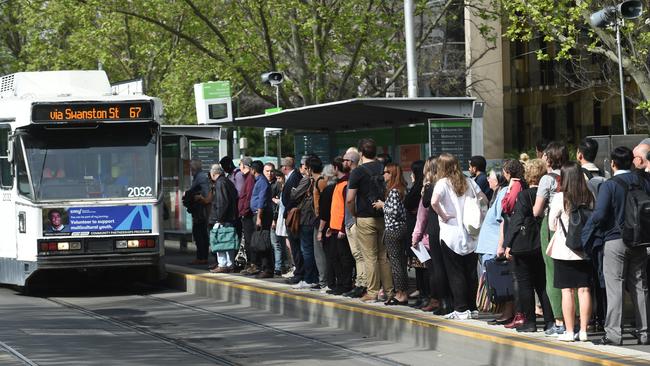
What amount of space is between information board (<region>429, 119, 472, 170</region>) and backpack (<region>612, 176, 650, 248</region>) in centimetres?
541

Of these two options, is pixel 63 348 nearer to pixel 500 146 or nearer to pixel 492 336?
pixel 492 336

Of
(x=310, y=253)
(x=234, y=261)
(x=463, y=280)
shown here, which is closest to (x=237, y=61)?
(x=234, y=261)

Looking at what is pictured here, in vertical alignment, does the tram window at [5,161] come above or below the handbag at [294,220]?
above

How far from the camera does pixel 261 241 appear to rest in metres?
18.5

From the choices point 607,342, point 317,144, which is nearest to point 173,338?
point 607,342

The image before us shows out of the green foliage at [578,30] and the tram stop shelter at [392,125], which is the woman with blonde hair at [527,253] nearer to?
the tram stop shelter at [392,125]

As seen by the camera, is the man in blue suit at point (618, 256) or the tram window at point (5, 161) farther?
the tram window at point (5, 161)

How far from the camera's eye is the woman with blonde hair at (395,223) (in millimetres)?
13998

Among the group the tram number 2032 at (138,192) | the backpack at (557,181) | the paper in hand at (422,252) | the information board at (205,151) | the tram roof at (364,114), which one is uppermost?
the tram roof at (364,114)

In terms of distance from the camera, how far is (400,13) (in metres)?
32.1

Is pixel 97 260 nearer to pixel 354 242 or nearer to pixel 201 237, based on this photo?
pixel 201 237

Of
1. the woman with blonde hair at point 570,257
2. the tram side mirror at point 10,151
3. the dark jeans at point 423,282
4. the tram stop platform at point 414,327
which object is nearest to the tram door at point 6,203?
the tram side mirror at point 10,151

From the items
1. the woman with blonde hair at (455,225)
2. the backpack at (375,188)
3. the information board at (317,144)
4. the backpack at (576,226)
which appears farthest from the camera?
→ the information board at (317,144)

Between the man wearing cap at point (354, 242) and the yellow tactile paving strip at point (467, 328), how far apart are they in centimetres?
19
